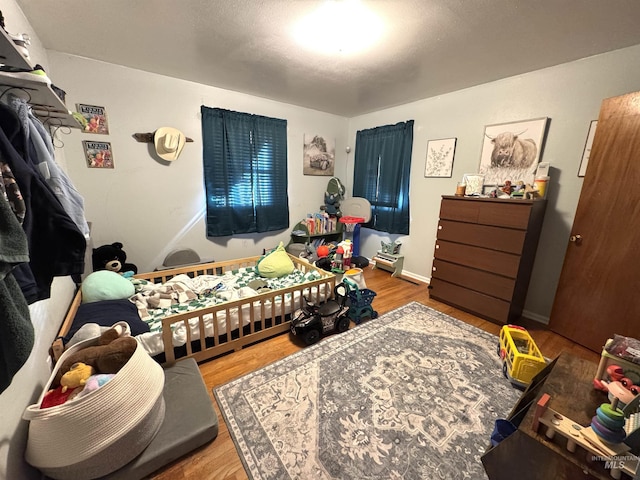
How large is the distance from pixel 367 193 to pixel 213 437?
3.66 metres

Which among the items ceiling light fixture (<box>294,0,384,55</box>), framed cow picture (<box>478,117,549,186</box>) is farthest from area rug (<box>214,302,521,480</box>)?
ceiling light fixture (<box>294,0,384,55</box>)

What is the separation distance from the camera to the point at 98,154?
2.55 m

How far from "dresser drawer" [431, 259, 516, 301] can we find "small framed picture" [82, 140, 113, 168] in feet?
12.2

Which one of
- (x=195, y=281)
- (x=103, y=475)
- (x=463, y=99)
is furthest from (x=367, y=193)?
(x=103, y=475)

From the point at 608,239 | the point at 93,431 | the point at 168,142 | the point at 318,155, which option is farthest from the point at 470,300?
the point at 168,142

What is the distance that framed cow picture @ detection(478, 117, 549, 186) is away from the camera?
2.50 meters

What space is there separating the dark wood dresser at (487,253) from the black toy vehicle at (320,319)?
1330 millimetres

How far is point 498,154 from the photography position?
2754 millimetres

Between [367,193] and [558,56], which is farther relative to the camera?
[367,193]

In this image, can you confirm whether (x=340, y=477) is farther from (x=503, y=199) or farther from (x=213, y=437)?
(x=503, y=199)

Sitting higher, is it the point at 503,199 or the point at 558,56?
the point at 558,56

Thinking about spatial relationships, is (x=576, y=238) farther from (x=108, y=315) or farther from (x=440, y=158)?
(x=108, y=315)

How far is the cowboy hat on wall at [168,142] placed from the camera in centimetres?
276

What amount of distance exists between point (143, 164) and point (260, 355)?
2.40 metres
